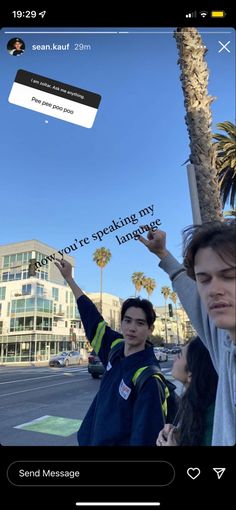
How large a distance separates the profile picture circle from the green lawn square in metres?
4.51

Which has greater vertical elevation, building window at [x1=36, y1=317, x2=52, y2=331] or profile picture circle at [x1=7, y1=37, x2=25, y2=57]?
profile picture circle at [x1=7, y1=37, x2=25, y2=57]

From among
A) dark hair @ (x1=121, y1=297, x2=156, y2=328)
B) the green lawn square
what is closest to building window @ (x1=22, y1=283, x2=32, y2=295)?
dark hair @ (x1=121, y1=297, x2=156, y2=328)

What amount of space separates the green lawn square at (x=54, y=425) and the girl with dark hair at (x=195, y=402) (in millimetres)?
3862

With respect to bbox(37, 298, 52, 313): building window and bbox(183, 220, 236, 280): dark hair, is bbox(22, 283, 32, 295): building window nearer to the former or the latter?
bbox(37, 298, 52, 313): building window

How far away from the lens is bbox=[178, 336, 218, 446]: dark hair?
108cm

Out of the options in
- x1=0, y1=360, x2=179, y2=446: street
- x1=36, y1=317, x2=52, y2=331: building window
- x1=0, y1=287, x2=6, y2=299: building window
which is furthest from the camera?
x1=0, y1=360, x2=179, y2=446: street

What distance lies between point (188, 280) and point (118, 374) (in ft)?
2.20

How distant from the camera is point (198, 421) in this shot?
1.11 metres

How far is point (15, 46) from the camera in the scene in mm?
1256

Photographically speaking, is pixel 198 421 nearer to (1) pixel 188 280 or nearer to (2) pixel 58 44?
(1) pixel 188 280
